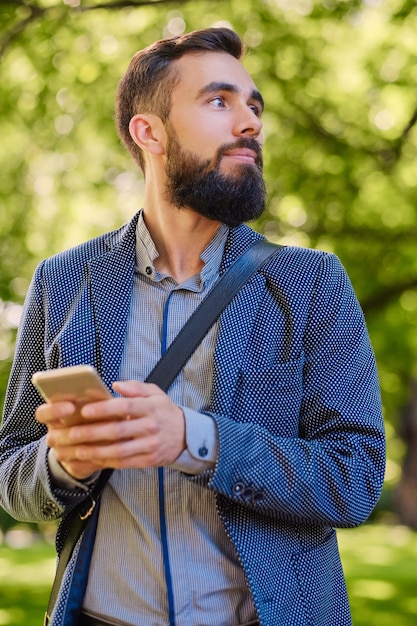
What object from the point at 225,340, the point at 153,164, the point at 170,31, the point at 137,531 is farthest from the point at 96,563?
the point at 170,31

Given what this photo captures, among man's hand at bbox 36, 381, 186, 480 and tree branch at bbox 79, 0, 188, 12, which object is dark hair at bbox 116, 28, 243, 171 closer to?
man's hand at bbox 36, 381, 186, 480

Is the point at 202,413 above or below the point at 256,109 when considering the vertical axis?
below

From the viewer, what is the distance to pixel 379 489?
2.45 meters

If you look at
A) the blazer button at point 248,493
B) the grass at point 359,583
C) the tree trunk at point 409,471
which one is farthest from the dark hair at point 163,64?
the tree trunk at point 409,471

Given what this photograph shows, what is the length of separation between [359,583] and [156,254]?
9339mm

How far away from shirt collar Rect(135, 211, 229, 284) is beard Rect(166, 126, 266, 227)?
7cm

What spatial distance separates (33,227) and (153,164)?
8442 millimetres

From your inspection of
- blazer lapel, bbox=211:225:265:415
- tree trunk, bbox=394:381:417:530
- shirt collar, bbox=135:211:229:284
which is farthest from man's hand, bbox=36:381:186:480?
tree trunk, bbox=394:381:417:530

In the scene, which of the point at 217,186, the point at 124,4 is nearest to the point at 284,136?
the point at 124,4

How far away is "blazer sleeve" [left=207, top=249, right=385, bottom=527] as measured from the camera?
228cm

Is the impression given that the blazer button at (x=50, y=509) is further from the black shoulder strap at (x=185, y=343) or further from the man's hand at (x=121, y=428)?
the man's hand at (x=121, y=428)

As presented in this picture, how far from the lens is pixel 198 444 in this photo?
7.13 ft

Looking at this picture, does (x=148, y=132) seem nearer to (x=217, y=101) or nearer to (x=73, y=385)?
(x=217, y=101)

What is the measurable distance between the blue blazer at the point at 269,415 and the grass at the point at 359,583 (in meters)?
6.37
